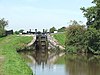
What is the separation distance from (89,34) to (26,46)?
13938mm

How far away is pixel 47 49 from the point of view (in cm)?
7119

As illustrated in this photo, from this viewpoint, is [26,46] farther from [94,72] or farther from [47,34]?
[94,72]

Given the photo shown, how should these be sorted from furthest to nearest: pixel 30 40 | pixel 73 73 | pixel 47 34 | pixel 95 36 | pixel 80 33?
pixel 47 34 → pixel 30 40 → pixel 80 33 → pixel 95 36 → pixel 73 73

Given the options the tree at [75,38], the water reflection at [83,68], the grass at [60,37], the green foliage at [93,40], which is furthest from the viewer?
the grass at [60,37]

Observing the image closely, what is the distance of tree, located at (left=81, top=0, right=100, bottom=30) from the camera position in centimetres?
6097

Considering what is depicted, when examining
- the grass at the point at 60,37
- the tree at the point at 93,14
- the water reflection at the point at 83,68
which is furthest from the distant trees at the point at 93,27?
the water reflection at the point at 83,68

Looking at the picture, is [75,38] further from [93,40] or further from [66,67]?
[66,67]

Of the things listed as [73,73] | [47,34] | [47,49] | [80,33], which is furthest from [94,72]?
[47,34]

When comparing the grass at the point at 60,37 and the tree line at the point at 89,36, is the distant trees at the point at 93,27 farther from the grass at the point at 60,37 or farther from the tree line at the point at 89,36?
the grass at the point at 60,37

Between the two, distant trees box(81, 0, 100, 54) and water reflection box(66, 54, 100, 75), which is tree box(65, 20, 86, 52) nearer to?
distant trees box(81, 0, 100, 54)

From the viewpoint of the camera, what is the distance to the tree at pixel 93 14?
6097 centimetres

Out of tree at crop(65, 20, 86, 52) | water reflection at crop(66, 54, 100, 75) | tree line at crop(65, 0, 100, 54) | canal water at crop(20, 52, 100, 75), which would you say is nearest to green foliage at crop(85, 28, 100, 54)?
tree line at crop(65, 0, 100, 54)

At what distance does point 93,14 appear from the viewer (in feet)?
203

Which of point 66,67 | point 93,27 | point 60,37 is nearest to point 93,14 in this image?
point 93,27
